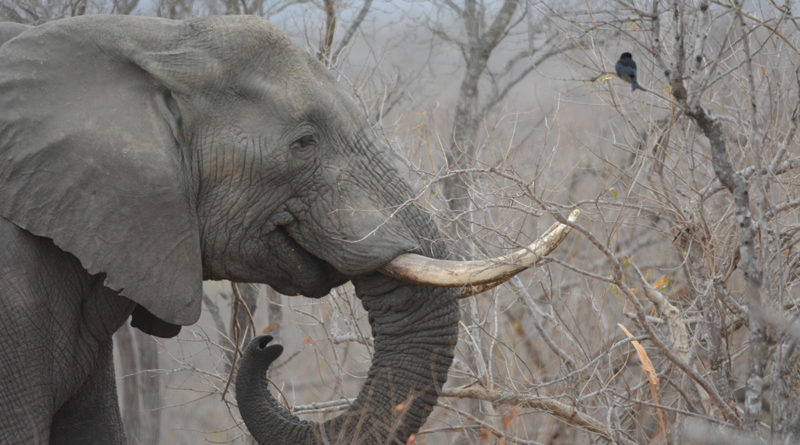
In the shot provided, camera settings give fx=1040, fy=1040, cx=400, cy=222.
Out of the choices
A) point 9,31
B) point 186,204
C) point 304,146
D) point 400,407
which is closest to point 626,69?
point 304,146

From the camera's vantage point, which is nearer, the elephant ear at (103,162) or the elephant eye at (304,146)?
the elephant ear at (103,162)

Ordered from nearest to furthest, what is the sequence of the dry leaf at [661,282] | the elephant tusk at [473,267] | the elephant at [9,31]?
the elephant tusk at [473,267], the elephant at [9,31], the dry leaf at [661,282]

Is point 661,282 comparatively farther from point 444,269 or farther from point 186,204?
point 186,204

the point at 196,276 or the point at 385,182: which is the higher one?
the point at 385,182

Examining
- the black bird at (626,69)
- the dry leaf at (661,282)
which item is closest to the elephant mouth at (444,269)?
the black bird at (626,69)

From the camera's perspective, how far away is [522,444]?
174 inches

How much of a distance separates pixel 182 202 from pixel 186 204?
26 millimetres

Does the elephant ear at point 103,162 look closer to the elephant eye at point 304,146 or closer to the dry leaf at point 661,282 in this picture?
the elephant eye at point 304,146

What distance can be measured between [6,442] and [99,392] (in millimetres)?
771

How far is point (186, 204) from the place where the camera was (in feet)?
11.1

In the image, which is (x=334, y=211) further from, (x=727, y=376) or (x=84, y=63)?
(x=727, y=376)

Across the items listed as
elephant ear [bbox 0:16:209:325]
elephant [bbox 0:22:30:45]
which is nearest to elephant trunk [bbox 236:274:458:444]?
elephant ear [bbox 0:16:209:325]

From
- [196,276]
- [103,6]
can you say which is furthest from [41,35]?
[103,6]

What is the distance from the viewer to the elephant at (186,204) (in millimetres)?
3250
